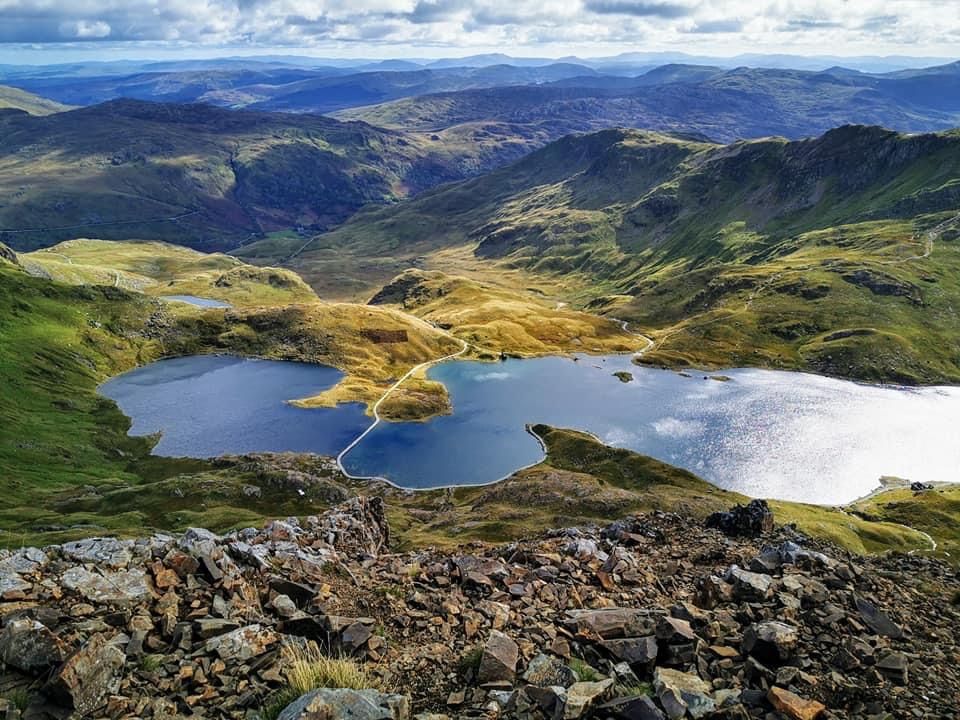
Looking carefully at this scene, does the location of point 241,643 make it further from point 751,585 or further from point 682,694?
point 751,585

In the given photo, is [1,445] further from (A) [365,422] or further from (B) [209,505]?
(A) [365,422]

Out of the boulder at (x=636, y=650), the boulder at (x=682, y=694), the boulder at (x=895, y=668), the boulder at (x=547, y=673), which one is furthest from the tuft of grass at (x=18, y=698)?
the boulder at (x=895, y=668)

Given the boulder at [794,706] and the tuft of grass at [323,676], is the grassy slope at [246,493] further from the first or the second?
the boulder at [794,706]

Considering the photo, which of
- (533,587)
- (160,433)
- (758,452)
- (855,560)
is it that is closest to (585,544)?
(533,587)

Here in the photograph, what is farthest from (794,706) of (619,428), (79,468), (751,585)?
(619,428)

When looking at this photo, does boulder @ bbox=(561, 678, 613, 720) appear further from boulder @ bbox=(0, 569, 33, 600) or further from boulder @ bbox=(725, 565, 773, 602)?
boulder @ bbox=(0, 569, 33, 600)

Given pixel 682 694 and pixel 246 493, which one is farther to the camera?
pixel 246 493

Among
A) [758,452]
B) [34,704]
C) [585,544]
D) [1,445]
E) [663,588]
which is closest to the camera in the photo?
[34,704]
